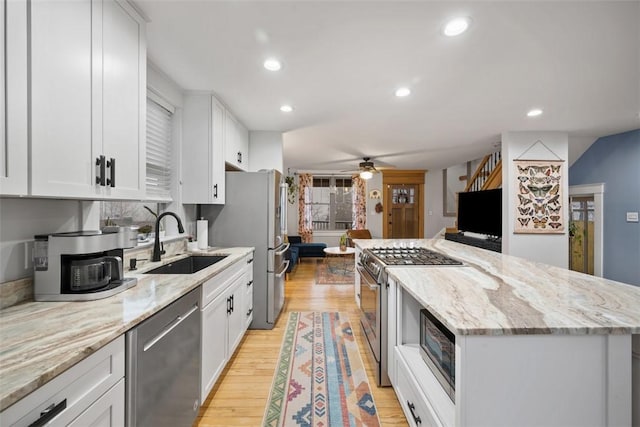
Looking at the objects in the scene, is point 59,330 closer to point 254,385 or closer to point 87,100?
point 87,100

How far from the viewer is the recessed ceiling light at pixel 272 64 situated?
2014 millimetres

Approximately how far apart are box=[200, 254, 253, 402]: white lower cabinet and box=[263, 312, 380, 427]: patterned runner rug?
44 centimetres

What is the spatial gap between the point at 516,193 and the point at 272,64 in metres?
3.84

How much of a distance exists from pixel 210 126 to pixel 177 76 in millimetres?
477

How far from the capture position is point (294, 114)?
10.3ft

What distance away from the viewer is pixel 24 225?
1.21 m

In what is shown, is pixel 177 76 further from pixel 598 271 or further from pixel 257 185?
pixel 598 271

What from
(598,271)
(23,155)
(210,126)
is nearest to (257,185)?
(210,126)

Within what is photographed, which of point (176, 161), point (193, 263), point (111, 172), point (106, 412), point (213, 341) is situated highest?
point (176, 161)

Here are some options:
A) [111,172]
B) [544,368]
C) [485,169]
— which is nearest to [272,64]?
[111,172]

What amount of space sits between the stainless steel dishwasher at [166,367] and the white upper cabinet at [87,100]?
2.17 feet

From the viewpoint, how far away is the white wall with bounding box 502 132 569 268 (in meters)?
3.89

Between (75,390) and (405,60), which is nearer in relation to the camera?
(75,390)

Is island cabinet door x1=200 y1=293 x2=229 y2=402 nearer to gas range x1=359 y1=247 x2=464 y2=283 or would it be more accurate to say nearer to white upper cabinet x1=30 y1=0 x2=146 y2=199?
white upper cabinet x1=30 y1=0 x2=146 y2=199
